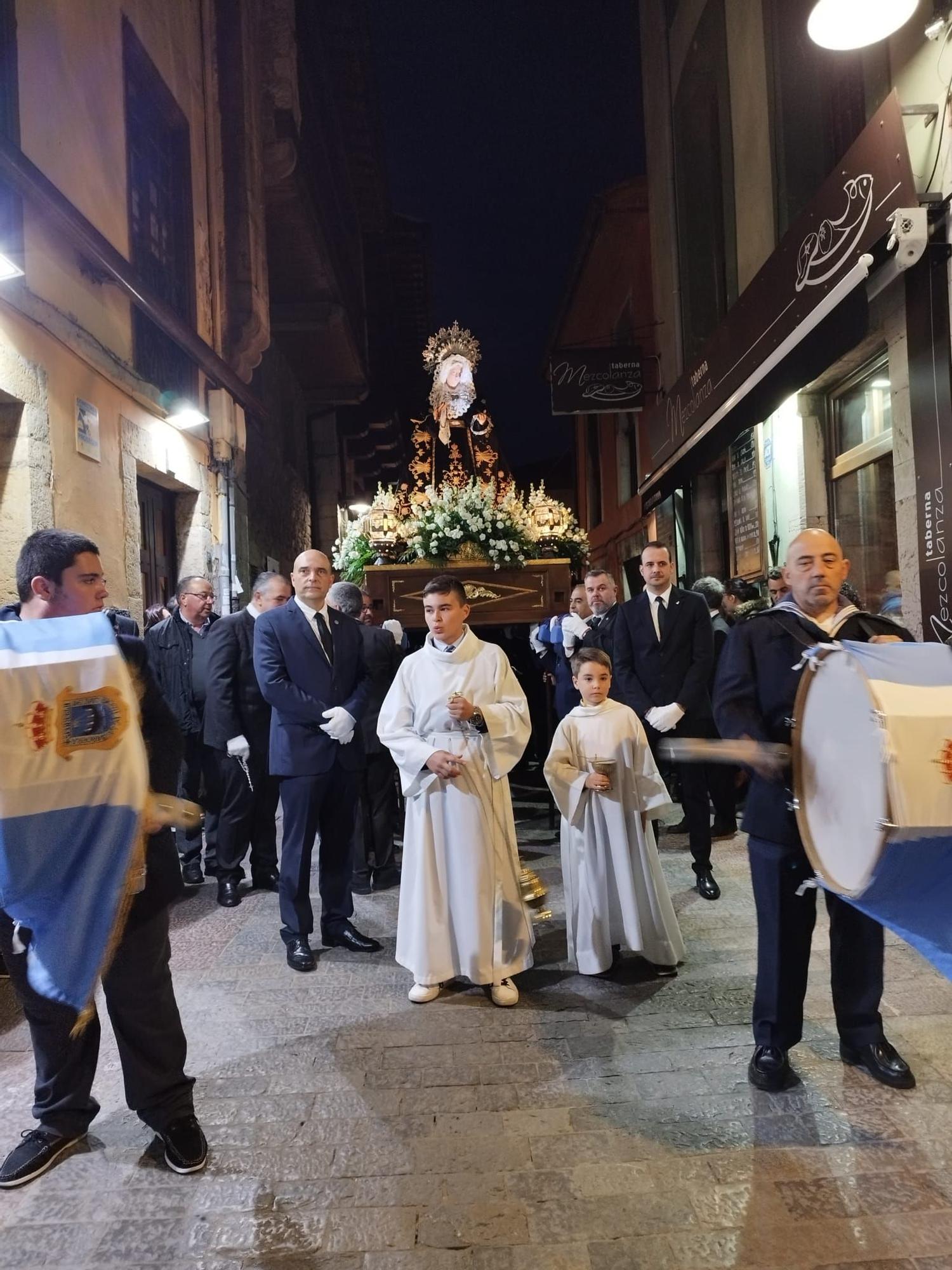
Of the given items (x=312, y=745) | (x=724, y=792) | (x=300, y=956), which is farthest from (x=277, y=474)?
(x=300, y=956)

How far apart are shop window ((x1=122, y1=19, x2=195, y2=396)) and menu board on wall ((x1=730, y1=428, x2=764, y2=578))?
7.09m

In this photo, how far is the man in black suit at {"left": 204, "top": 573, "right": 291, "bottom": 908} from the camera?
5637 millimetres

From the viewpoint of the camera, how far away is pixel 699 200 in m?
12.9

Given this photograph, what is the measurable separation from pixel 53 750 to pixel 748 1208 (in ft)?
8.02

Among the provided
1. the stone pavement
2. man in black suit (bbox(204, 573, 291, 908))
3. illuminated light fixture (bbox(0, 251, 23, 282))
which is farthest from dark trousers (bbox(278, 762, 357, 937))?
illuminated light fixture (bbox(0, 251, 23, 282))

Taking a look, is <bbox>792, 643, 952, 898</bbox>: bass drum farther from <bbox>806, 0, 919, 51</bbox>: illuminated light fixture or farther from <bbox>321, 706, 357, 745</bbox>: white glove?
<bbox>806, 0, 919, 51</bbox>: illuminated light fixture

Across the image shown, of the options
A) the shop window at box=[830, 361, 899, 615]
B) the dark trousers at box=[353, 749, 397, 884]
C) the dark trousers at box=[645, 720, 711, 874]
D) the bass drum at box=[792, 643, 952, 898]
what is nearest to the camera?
the bass drum at box=[792, 643, 952, 898]

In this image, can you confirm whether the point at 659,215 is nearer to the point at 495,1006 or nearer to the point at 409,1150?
the point at 495,1006

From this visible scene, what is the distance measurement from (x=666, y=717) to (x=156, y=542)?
6425 millimetres

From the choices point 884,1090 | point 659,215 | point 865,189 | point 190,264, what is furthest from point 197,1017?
point 659,215

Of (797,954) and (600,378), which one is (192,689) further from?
(600,378)

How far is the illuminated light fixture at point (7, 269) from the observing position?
5258 millimetres

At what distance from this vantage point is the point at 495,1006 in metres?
3.86

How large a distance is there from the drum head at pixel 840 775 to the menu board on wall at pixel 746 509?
305 inches
